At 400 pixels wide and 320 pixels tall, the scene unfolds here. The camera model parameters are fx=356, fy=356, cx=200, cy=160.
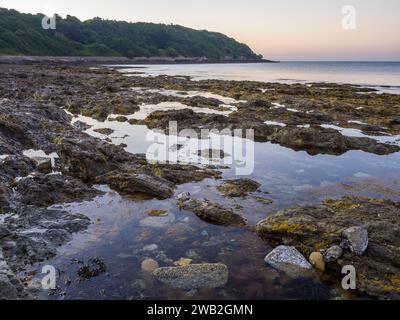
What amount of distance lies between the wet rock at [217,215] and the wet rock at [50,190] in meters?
3.25

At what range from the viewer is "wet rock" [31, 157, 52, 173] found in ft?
39.8

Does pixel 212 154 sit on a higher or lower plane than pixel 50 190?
higher

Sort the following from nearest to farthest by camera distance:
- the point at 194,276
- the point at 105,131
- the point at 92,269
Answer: the point at 194,276 → the point at 92,269 → the point at 105,131

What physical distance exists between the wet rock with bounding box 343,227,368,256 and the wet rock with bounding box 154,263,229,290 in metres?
2.74

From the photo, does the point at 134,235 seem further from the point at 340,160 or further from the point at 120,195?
the point at 340,160

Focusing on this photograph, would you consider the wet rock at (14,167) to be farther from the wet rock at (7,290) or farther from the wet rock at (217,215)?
the wet rock at (217,215)

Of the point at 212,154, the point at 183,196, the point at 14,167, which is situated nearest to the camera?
the point at 183,196

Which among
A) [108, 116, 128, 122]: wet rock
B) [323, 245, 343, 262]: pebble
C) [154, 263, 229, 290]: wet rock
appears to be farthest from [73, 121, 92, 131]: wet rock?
[323, 245, 343, 262]: pebble

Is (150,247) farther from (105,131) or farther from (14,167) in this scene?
(105,131)

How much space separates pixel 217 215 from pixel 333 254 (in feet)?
9.98

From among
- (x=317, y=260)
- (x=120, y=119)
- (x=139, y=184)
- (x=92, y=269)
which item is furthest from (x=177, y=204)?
(x=120, y=119)

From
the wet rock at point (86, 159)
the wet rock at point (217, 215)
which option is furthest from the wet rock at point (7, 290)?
the wet rock at point (86, 159)

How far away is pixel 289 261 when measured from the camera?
7.15 metres
